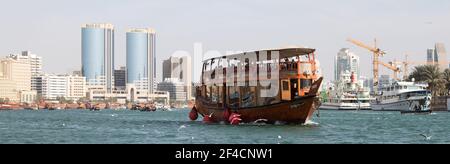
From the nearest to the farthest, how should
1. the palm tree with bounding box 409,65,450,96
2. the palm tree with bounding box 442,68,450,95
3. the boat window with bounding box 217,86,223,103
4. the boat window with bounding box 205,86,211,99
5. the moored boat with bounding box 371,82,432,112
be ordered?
the boat window with bounding box 217,86,223,103 < the boat window with bounding box 205,86,211,99 < the moored boat with bounding box 371,82,432,112 < the palm tree with bounding box 442,68,450,95 < the palm tree with bounding box 409,65,450,96

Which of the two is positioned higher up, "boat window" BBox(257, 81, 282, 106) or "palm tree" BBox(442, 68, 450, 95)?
"palm tree" BBox(442, 68, 450, 95)

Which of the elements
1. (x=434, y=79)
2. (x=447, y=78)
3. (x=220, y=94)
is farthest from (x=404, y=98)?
(x=220, y=94)

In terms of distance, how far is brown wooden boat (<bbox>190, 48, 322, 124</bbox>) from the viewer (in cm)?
5234

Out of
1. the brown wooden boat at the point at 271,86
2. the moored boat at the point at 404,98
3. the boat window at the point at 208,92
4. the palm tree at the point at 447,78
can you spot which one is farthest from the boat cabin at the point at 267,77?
the palm tree at the point at 447,78

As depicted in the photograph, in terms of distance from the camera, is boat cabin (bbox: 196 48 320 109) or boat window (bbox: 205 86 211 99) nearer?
boat cabin (bbox: 196 48 320 109)

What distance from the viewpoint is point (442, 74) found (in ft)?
500

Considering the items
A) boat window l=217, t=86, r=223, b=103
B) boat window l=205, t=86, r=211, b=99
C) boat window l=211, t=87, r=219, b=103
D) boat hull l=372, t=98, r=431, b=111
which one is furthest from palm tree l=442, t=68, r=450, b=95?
boat window l=217, t=86, r=223, b=103

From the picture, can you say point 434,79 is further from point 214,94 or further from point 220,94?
point 220,94

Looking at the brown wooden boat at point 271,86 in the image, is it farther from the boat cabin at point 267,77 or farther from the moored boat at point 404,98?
the moored boat at point 404,98

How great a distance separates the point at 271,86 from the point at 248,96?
9.68 feet

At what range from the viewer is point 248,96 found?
55.6m

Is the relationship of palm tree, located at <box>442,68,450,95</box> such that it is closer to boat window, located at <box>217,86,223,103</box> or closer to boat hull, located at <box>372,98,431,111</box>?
boat hull, located at <box>372,98,431,111</box>
